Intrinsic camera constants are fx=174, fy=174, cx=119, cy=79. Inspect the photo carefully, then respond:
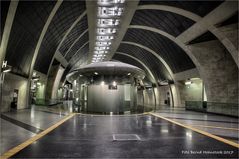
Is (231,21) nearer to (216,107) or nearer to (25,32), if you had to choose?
(216,107)

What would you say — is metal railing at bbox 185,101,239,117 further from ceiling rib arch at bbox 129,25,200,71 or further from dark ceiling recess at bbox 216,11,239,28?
dark ceiling recess at bbox 216,11,239,28

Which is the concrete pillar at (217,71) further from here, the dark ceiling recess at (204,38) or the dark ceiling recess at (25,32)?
the dark ceiling recess at (25,32)

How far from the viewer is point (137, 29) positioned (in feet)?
88.6

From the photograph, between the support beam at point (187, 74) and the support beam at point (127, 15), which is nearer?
the support beam at point (127, 15)

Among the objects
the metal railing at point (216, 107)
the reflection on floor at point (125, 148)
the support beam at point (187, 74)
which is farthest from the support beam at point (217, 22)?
the reflection on floor at point (125, 148)

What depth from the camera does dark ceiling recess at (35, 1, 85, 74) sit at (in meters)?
19.9

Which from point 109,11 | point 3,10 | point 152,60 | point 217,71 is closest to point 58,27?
point 109,11

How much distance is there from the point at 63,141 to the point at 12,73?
48.3ft

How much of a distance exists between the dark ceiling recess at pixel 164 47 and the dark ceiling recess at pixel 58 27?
9.71m

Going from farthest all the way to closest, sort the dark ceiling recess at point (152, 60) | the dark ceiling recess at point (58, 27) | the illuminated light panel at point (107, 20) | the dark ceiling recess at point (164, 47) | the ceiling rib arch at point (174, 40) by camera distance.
Answer: the dark ceiling recess at point (152, 60)
the dark ceiling recess at point (164, 47)
the ceiling rib arch at point (174, 40)
the dark ceiling recess at point (58, 27)
the illuminated light panel at point (107, 20)

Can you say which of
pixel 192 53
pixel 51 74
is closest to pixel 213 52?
pixel 192 53

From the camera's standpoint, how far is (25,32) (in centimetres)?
1775

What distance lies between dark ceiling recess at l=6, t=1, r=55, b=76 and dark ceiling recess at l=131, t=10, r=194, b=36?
428 inches

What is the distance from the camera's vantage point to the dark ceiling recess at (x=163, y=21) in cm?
1917
